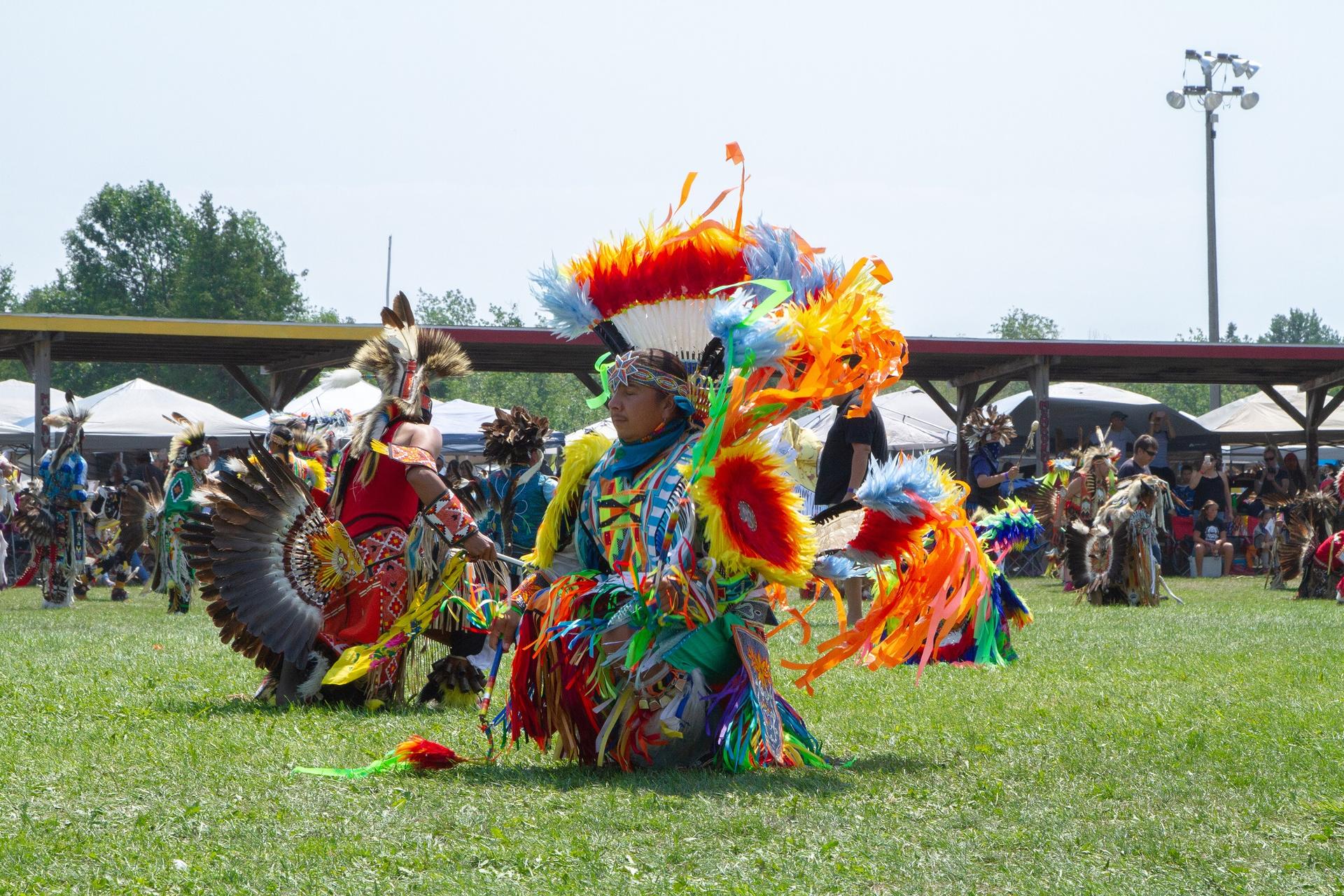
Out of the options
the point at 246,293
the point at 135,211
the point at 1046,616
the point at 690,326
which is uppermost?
the point at 135,211

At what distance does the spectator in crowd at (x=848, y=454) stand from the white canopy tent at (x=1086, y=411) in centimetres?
1239

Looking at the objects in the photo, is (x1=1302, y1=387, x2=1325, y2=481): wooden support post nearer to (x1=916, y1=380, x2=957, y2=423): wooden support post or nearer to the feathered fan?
(x1=916, y1=380, x2=957, y2=423): wooden support post

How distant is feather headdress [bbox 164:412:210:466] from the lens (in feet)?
36.7

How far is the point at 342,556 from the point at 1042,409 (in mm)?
12982

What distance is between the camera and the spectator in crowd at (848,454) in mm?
7496

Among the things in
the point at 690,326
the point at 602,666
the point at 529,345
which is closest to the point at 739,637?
the point at 602,666

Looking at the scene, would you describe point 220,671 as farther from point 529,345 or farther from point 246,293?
point 246,293

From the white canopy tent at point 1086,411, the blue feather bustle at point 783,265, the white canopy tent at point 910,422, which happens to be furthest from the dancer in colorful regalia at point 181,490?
the white canopy tent at point 1086,411

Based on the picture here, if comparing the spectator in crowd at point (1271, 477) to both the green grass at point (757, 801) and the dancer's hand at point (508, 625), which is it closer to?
the green grass at point (757, 801)

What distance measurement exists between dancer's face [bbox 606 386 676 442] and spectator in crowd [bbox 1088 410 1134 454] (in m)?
10.1

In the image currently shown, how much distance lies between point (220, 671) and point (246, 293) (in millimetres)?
50072

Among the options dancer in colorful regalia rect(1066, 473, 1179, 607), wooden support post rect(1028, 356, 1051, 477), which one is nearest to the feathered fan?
dancer in colorful regalia rect(1066, 473, 1179, 607)

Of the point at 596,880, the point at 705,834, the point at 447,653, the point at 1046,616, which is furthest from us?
the point at 1046,616

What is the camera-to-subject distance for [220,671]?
7098mm
